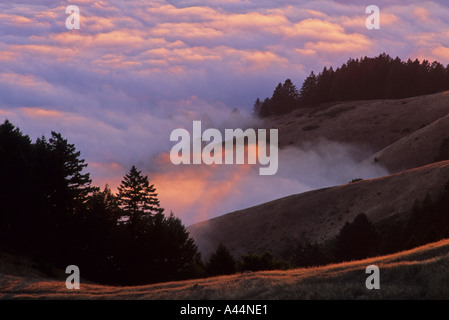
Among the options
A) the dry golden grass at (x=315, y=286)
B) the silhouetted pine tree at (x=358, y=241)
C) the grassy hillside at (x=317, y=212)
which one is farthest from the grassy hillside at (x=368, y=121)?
the dry golden grass at (x=315, y=286)

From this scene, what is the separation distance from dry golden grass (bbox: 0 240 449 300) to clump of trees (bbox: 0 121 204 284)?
2214 centimetres

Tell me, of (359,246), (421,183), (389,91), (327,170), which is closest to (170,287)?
(359,246)

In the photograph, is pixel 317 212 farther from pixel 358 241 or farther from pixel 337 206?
pixel 358 241

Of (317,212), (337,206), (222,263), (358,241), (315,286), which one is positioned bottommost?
(315,286)

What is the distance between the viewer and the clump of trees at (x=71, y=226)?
169 ft

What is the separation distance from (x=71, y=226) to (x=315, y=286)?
39.5m

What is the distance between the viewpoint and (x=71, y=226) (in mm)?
54312

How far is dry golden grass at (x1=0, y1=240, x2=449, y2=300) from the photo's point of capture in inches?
750

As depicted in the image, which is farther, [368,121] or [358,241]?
[368,121]

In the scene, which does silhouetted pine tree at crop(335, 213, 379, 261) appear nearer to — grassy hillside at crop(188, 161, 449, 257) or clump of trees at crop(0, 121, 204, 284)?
grassy hillside at crop(188, 161, 449, 257)

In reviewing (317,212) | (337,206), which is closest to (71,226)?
(317,212)

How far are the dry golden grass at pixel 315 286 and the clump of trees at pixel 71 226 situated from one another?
22.1 metres

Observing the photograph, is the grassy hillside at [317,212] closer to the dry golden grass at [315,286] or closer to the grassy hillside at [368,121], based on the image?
the dry golden grass at [315,286]

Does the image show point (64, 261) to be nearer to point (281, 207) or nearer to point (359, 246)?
point (359, 246)
